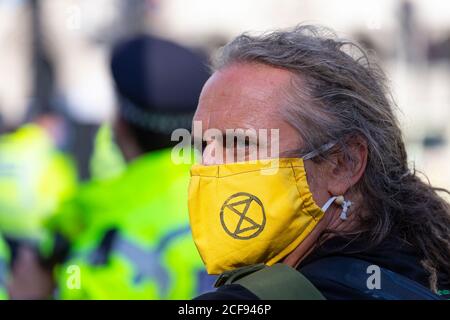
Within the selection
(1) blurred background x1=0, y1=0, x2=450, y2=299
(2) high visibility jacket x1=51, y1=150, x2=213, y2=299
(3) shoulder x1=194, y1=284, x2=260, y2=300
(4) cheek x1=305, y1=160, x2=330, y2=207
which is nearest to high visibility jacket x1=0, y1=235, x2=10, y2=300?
(2) high visibility jacket x1=51, y1=150, x2=213, y2=299

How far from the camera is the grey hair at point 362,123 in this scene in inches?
81.2

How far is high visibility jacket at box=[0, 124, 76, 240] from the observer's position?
5133mm

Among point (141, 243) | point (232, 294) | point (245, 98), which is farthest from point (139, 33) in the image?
point (232, 294)

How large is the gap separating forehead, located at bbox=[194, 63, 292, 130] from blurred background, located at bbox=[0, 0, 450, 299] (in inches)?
162

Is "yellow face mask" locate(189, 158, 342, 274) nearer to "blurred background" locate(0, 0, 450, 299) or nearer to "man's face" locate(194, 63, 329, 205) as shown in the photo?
"man's face" locate(194, 63, 329, 205)

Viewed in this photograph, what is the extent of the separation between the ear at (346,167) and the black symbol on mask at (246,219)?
0.68ft

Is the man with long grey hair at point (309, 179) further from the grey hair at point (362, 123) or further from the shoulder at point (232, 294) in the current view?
the shoulder at point (232, 294)

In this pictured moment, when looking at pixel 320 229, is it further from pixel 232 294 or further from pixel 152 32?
pixel 152 32

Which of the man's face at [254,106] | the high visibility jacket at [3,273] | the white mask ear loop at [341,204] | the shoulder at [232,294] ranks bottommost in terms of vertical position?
the high visibility jacket at [3,273]

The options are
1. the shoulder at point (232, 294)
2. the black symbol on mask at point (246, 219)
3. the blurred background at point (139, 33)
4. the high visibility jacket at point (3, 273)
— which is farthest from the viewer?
the blurred background at point (139, 33)

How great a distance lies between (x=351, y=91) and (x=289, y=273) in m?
0.59

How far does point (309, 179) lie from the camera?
2.08m

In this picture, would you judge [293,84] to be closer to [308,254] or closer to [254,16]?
[308,254]

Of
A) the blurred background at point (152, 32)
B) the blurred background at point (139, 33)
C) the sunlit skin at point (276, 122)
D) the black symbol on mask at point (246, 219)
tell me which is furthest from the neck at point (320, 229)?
the blurred background at point (152, 32)
